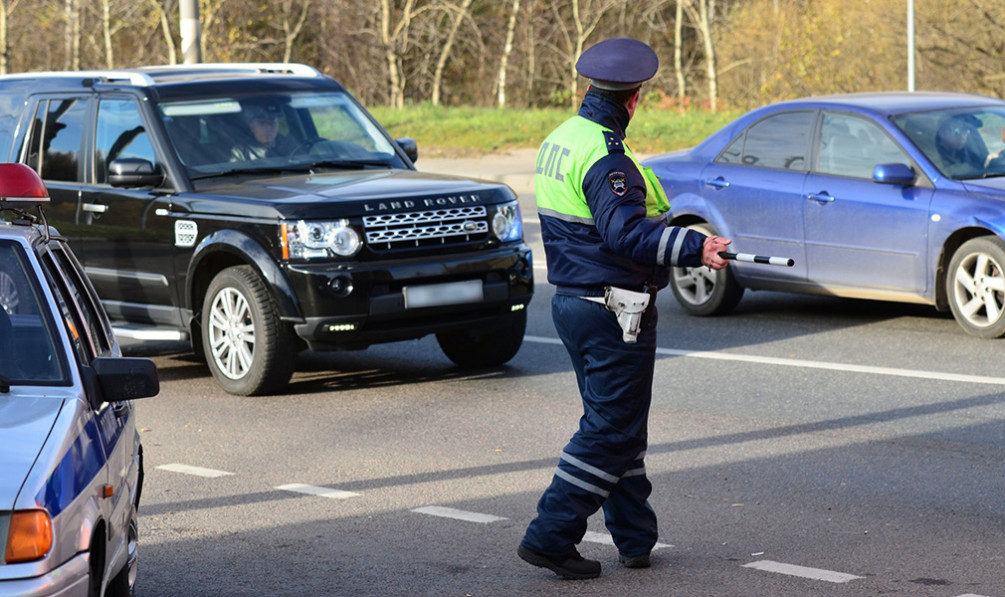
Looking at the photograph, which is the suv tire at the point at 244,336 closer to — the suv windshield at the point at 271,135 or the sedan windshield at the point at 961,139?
the suv windshield at the point at 271,135

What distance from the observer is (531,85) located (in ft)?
150

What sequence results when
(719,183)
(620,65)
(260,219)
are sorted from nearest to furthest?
(620,65), (260,219), (719,183)

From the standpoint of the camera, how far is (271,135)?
10031mm

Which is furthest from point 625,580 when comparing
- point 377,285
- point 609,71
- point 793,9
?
point 793,9

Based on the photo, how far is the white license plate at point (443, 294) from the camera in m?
8.94

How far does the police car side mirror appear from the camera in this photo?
438 centimetres

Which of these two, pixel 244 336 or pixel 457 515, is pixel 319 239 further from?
pixel 457 515

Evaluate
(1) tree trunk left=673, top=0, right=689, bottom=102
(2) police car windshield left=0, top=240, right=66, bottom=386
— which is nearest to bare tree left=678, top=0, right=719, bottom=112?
(1) tree trunk left=673, top=0, right=689, bottom=102

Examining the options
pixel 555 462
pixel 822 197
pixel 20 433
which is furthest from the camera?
pixel 822 197

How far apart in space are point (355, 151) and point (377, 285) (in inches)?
65.4

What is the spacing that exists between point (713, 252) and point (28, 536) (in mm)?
2369

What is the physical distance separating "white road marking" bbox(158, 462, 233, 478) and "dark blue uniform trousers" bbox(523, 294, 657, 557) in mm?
2332

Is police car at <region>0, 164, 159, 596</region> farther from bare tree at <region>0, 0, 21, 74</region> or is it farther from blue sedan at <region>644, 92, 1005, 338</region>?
bare tree at <region>0, 0, 21, 74</region>

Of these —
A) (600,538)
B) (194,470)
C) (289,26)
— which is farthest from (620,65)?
(289,26)
